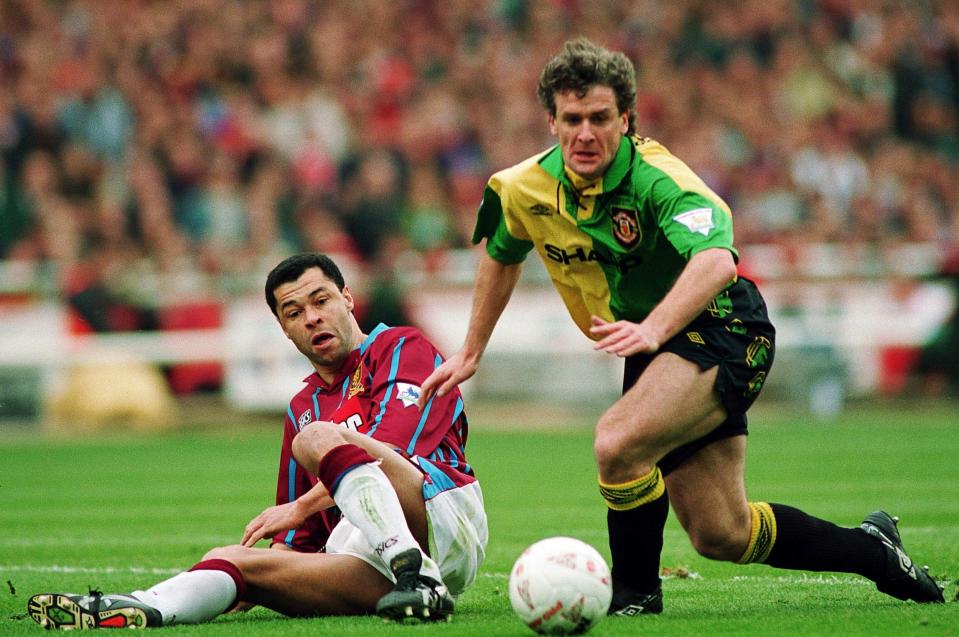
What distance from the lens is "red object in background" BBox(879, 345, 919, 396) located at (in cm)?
1719

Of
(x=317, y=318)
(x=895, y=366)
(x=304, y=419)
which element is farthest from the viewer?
(x=895, y=366)

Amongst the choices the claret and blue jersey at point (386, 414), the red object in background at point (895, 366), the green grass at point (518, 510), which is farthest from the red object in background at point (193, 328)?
the claret and blue jersey at point (386, 414)

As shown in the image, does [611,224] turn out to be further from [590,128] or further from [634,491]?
[634,491]

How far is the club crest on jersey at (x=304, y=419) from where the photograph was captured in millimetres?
6090

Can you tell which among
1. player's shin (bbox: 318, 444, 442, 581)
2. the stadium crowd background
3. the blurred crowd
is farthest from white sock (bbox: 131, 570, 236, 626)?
the blurred crowd

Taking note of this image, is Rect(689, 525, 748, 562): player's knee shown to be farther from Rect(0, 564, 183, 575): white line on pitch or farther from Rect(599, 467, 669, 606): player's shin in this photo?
Rect(0, 564, 183, 575): white line on pitch

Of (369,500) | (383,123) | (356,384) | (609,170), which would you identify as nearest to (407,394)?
(356,384)

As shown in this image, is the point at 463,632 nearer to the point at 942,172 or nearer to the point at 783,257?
the point at 783,257

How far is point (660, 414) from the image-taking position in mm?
5406

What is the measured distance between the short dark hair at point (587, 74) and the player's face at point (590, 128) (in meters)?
0.03

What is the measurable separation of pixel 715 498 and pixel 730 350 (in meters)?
0.56

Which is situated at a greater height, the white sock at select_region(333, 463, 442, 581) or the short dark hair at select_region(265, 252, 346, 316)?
the short dark hair at select_region(265, 252, 346, 316)

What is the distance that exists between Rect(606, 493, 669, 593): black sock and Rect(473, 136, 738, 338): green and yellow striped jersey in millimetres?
702

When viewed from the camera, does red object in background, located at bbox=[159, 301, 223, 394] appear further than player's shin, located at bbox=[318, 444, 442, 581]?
Yes
